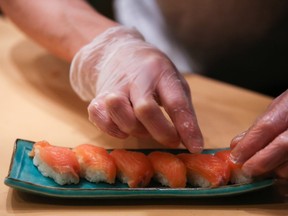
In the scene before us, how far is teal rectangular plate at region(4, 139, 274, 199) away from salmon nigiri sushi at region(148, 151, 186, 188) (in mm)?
22

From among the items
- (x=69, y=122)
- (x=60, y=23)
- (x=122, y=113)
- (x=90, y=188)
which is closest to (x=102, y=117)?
(x=122, y=113)

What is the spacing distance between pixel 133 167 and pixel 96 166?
0.09m

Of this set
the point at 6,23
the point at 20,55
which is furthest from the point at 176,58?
the point at 6,23

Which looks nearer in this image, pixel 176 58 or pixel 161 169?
pixel 161 169

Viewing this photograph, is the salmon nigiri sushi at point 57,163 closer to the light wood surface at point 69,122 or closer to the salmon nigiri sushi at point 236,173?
the light wood surface at point 69,122

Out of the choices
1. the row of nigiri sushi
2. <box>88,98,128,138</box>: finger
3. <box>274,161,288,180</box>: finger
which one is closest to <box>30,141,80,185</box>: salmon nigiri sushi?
the row of nigiri sushi

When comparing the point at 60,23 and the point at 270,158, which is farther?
the point at 60,23

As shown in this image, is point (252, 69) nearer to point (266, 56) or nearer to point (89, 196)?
point (266, 56)

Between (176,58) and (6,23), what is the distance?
31.6 inches

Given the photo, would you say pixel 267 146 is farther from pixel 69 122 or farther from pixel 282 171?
pixel 69 122

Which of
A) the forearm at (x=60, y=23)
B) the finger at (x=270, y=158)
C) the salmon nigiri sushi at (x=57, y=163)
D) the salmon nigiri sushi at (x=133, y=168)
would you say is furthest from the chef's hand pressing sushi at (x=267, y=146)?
the forearm at (x=60, y=23)

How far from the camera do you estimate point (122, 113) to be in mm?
1062

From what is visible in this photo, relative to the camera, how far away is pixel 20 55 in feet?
5.86

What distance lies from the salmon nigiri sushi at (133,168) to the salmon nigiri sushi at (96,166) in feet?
0.07
